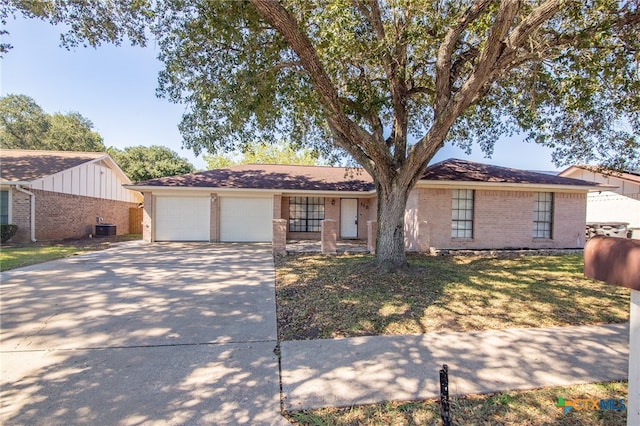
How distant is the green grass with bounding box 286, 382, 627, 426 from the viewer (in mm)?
2627

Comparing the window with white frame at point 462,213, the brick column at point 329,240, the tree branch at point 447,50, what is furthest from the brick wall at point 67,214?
the window with white frame at point 462,213

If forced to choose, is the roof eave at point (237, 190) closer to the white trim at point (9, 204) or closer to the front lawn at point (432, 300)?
the white trim at point (9, 204)

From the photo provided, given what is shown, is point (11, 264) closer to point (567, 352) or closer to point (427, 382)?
point (427, 382)

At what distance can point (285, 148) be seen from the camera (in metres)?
36.1

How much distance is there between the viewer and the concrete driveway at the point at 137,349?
9.11 feet

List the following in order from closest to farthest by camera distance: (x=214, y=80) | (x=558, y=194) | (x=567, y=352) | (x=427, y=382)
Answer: (x=427, y=382) < (x=567, y=352) < (x=214, y=80) < (x=558, y=194)

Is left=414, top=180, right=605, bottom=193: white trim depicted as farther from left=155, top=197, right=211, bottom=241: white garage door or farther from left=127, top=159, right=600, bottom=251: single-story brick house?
left=155, top=197, right=211, bottom=241: white garage door

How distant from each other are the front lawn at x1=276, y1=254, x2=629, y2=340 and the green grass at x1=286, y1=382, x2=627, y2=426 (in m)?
1.56

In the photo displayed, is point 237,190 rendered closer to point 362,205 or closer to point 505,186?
point 362,205

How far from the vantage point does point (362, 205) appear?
16875mm

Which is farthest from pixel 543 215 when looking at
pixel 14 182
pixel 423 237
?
pixel 14 182

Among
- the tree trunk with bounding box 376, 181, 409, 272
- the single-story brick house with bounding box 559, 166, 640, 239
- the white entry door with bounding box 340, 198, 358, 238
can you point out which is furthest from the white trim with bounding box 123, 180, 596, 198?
the single-story brick house with bounding box 559, 166, 640, 239

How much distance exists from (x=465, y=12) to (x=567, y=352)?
597cm

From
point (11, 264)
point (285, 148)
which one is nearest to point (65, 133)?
point (285, 148)
